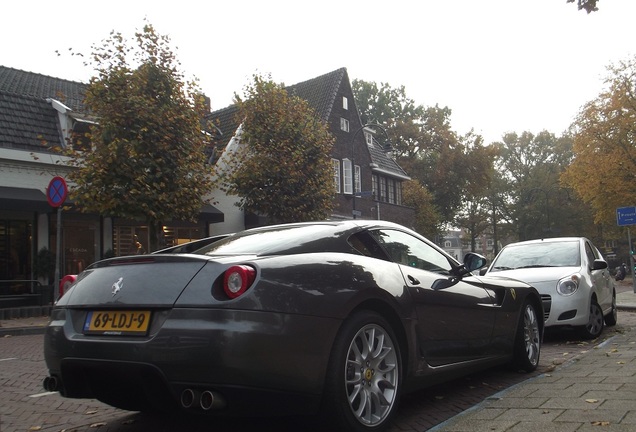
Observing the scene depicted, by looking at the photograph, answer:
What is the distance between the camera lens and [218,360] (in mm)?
3066

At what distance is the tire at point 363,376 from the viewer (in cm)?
Result: 343

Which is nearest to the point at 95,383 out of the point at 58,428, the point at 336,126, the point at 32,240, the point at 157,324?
the point at 157,324

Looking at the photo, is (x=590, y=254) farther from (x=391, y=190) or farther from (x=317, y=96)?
(x=391, y=190)

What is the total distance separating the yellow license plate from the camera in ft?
10.8

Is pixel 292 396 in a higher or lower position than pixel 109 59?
lower

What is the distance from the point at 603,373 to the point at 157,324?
420 centimetres

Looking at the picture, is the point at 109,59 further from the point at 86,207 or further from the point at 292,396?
the point at 292,396

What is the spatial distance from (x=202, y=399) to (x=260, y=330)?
46 centimetres

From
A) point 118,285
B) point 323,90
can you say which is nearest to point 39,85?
point 323,90

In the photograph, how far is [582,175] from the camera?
3020cm

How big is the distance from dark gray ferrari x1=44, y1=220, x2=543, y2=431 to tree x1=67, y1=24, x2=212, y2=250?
12027 millimetres

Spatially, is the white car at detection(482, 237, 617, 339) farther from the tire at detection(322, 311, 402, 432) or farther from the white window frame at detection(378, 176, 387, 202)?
the white window frame at detection(378, 176, 387, 202)

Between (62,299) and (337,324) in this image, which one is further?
(62,299)

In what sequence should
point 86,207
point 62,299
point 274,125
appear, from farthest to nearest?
point 274,125
point 86,207
point 62,299
